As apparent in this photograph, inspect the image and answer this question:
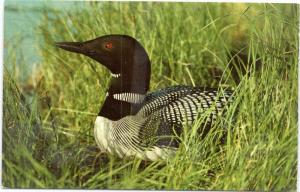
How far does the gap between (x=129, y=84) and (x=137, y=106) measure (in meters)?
0.14

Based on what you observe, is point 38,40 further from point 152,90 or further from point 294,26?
point 294,26

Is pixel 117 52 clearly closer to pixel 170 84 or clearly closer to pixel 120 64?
pixel 120 64

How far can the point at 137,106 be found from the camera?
492cm

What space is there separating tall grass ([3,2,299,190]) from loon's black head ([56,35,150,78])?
5cm

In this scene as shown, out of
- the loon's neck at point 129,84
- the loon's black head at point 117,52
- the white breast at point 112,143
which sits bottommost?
the white breast at point 112,143

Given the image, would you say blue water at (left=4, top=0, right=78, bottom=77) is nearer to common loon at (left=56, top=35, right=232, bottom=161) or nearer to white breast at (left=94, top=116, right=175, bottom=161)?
common loon at (left=56, top=35, right=232, bottom=161)

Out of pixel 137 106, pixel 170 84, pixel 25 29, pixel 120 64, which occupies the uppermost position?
pixel 25 29

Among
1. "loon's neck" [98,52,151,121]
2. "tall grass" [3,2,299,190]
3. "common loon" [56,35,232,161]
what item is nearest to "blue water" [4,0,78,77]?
"tall grass" [3,2,299,190]

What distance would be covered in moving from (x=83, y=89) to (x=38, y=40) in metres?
0.40

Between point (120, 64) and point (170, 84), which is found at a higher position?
point (120, 64)

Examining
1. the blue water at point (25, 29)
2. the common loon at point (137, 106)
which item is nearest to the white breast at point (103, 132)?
the common loon at point (137, 106)

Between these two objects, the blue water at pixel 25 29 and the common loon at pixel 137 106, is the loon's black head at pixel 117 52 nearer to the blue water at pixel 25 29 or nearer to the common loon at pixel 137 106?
the common loon at pixel 137 106

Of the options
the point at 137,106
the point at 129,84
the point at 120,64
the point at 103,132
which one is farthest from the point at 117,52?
the point at 103,132

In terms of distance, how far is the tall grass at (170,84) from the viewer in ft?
16.0
